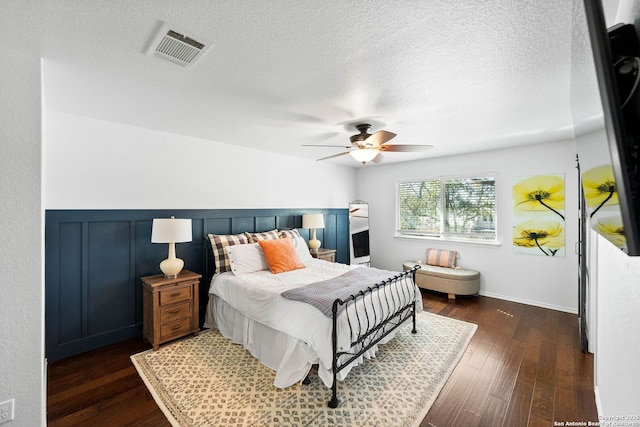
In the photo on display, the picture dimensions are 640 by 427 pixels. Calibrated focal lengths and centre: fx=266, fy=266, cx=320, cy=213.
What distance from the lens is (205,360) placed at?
2619mm

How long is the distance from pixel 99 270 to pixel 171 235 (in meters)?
0.85

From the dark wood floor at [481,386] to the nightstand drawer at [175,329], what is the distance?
31 cm

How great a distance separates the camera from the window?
4578 millimetres

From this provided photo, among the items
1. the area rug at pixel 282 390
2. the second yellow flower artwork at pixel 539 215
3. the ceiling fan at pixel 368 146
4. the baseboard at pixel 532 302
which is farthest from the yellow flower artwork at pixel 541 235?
the ceiling fan at pixel 368 146

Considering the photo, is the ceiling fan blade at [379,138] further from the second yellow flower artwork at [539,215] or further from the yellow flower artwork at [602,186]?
the second yellow flower artwork at [539,215]

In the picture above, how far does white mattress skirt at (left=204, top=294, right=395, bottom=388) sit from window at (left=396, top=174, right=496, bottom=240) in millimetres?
2962

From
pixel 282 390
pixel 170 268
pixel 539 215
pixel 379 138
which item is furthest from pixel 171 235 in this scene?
pixel 539 215

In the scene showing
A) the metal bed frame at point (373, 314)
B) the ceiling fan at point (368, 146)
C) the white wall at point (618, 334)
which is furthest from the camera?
the ceiling fan at point (368, 146)

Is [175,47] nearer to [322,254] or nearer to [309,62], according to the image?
[309,62]

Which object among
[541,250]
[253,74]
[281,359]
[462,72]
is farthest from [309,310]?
[541,250]

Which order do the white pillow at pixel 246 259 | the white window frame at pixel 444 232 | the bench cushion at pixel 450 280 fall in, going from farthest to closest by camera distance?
the white window frame at pixel 444 232 < the bench cushion at pixel 450 280 < the white pillow at pixel 246 259

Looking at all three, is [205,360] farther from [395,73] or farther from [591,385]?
[591,385]

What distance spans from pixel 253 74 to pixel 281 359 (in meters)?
2.36

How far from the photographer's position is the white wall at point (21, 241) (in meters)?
1.60
